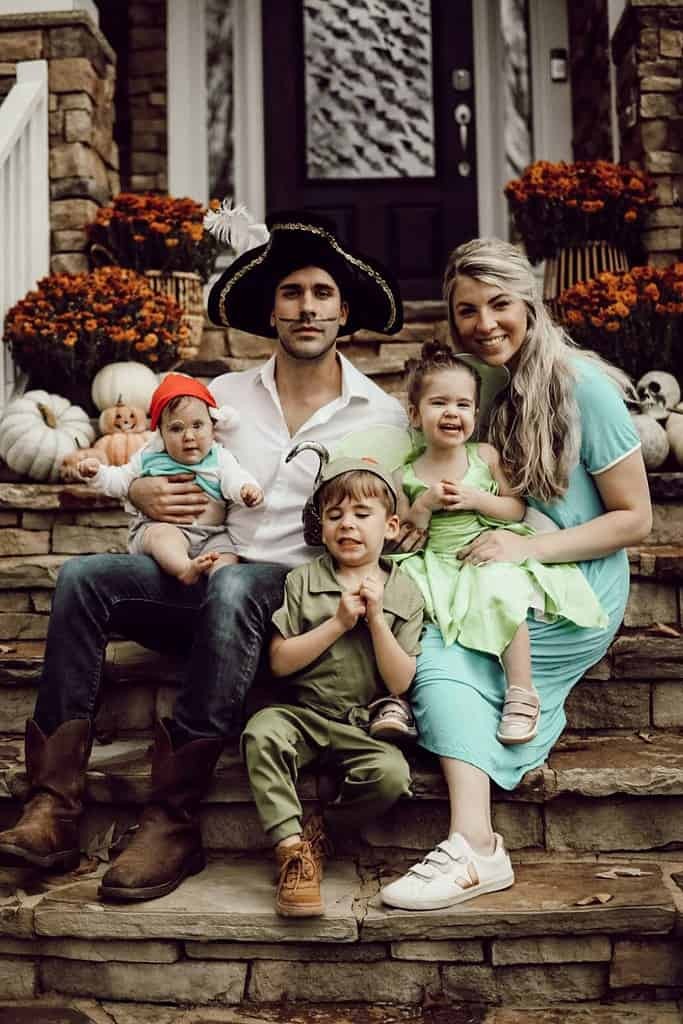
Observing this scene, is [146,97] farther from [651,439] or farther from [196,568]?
[196,568]

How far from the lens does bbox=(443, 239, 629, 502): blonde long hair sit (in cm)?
256

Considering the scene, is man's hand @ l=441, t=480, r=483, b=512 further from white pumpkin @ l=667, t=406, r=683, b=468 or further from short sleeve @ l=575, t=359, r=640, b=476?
white pumpkin @ l=667, t=406, r=683, b=468

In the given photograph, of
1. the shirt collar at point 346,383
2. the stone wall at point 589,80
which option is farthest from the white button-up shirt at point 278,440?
the stone wall at point 589,80

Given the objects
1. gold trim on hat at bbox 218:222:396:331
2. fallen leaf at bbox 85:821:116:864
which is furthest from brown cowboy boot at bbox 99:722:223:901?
gold trim on hat at bbox 218:222:396:331

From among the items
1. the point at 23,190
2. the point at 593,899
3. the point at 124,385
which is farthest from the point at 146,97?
the point at 593,899

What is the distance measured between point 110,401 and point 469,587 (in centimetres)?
217

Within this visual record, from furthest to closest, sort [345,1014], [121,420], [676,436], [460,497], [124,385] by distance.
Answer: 1. [124,385]
2. [121,420]
3. [676,436]
4. [460,497]
5. [345,1014]

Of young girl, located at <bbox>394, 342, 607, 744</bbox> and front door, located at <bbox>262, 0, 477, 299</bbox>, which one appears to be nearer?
young girl, located at <bbox>394, 342, 607, 744</bbox>

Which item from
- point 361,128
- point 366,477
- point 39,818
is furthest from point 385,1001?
point 361,128

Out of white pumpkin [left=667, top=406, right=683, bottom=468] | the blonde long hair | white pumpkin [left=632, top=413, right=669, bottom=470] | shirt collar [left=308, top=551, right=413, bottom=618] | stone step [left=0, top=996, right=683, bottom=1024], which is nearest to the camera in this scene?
stone step [left=0, top=996, right=683, bottom=1024]

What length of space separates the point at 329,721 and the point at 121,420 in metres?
2.00

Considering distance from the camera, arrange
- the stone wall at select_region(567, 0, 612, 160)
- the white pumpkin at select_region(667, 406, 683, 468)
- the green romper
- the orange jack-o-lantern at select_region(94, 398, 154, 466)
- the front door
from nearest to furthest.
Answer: the green romper < the white pumpkin at select_region(667, 406, 683, 468) < the orange jack-o-lantern at select_region(94, 398, 154, 466) < the stone wall at select_region(567, 0, 612, 160) < the front door

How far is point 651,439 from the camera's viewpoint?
3.63 m

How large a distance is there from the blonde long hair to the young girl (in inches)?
2.5
